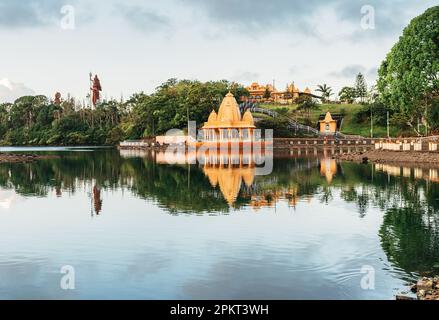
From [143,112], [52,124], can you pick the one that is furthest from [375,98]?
[52,124]

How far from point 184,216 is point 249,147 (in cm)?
5557

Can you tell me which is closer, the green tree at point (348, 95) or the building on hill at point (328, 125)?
the building on hill at point (328, 125)

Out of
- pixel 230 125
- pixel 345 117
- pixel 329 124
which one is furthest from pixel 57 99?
pixel 329 124

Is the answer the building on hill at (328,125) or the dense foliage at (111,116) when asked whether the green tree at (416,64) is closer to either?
the building on hill at (328,125)

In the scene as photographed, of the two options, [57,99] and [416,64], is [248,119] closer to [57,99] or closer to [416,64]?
[416,64]

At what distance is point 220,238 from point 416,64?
120ft

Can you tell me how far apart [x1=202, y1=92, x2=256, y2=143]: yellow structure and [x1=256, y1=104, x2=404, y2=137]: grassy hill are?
20655 mm

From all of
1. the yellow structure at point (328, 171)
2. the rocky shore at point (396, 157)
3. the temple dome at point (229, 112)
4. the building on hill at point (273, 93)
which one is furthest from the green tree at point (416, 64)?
the building on hill at point (273, 93)

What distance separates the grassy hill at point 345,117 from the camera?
86.5 metres

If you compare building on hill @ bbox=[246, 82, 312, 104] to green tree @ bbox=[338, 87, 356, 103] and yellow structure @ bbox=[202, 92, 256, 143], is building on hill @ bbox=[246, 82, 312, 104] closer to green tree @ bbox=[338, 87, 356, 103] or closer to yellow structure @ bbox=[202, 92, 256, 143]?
green tree @ bbox=[338, 87, 356, 103]

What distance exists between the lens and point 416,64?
4706 centimetres

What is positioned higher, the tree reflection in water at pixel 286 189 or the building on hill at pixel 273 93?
the building on hill at pixel 273 93

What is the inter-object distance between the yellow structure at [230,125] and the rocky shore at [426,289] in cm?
6550

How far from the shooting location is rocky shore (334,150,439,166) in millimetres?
41656
